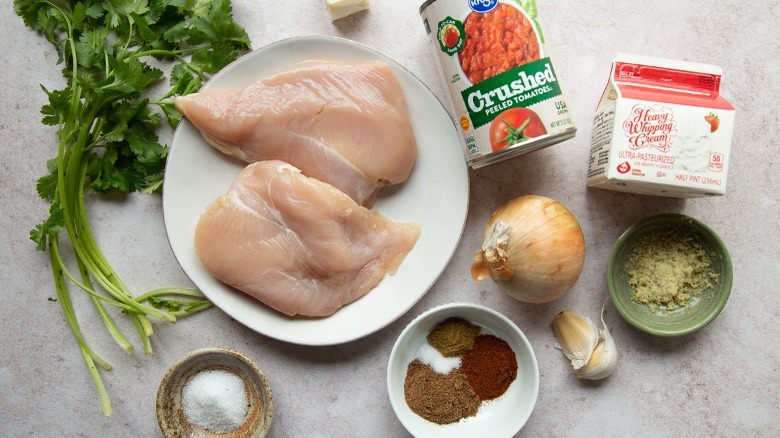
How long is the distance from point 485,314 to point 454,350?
12 centimetres

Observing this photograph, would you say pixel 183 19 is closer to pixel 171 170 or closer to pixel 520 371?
pixel 171 170

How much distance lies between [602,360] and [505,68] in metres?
0.77

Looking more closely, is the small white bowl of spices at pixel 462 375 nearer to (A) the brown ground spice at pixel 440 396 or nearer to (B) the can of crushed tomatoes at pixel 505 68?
(A) the brown ground spice at pixel 440 396

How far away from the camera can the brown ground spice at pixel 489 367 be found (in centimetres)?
150

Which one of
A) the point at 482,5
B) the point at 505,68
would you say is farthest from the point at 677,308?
the point at 482,5

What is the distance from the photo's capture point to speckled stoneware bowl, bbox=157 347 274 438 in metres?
1.44

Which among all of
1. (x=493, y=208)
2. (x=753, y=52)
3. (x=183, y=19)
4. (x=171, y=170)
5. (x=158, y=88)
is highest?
(x=183, y=19)

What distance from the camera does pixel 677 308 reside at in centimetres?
151

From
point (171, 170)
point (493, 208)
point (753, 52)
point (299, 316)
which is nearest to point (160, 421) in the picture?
point (299, 316)

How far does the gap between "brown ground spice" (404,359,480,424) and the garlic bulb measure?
277 millimetres

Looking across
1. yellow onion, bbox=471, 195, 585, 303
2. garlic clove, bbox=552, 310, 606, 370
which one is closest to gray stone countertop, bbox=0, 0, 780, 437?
garlic clove, bbox=552, 310, 606, 370

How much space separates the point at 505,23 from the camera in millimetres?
1294

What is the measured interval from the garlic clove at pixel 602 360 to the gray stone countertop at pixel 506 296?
62mm

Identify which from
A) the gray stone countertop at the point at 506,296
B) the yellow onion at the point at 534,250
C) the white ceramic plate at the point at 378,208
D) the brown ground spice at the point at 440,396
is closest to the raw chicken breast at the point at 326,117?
the white ceramic plate at the point at 378,208
